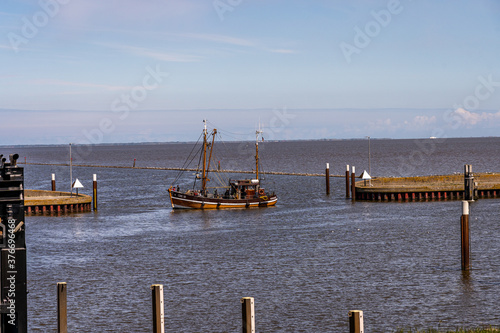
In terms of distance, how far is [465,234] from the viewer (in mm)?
32531

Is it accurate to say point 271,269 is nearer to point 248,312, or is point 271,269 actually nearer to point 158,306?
point 158,306

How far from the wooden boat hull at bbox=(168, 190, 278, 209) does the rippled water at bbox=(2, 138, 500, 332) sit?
640cm

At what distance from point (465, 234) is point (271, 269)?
10710 millimetres

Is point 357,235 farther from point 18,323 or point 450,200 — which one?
point 18,323

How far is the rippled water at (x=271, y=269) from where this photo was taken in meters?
26.7

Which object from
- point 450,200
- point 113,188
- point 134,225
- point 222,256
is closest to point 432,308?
point 222,256

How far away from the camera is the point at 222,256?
1646 inches

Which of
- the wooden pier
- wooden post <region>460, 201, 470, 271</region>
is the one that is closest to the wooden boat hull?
the wooden pier

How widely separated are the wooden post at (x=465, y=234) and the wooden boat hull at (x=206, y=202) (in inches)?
1700

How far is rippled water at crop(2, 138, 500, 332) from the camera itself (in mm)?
26672

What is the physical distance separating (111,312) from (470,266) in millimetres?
19791

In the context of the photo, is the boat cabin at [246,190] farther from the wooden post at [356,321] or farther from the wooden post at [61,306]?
the wooden post at [356,321]

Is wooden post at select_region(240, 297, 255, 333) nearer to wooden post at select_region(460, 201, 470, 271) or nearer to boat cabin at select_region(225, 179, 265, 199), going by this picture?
wooden post at select_region(460, 201, 470, 271)

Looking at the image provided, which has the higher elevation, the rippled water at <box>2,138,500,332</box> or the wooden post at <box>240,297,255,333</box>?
the wooden post at <box>240,297,255,333</box>
